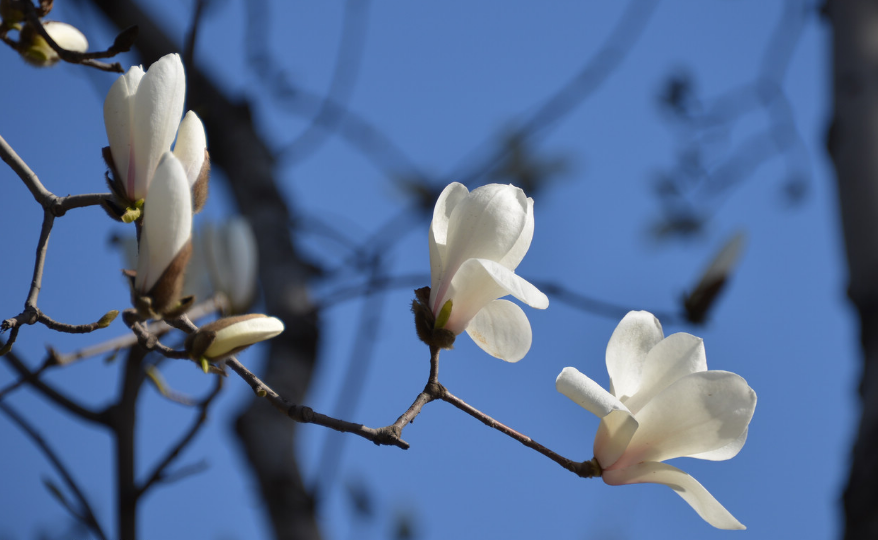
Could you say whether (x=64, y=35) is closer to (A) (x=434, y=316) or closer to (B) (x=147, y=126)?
(B) (x=147, y=126)

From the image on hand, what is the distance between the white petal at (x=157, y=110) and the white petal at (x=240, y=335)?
0.13 metres

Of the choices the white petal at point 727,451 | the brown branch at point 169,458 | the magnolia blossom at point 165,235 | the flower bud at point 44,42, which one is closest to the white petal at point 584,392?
the white petal at point 727,451

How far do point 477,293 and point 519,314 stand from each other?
39mm

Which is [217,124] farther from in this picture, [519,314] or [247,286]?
[519,314]

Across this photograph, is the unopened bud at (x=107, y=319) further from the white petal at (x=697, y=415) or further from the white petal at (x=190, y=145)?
the white petal at (x=697, y=415)

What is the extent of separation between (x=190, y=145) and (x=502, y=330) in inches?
10.6

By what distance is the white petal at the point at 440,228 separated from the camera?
53cm

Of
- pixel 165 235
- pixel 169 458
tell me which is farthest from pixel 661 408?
pixel 169 458

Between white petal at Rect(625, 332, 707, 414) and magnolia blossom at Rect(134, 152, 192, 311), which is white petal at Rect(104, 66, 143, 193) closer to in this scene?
magnolia blossom at Rect(134, 152, 192, 311)

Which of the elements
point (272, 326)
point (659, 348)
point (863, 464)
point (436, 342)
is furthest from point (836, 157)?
point (272, 326)

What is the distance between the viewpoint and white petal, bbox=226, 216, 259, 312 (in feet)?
2.74

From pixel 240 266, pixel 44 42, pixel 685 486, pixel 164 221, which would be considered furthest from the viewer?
pixel 240 266

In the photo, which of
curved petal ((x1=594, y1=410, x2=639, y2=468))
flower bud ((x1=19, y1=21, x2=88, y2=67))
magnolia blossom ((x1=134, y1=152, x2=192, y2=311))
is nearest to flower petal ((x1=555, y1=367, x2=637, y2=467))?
curved petal ((x1=594, y1=410, x2=639, y2=468))

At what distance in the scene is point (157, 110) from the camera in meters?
0.45
